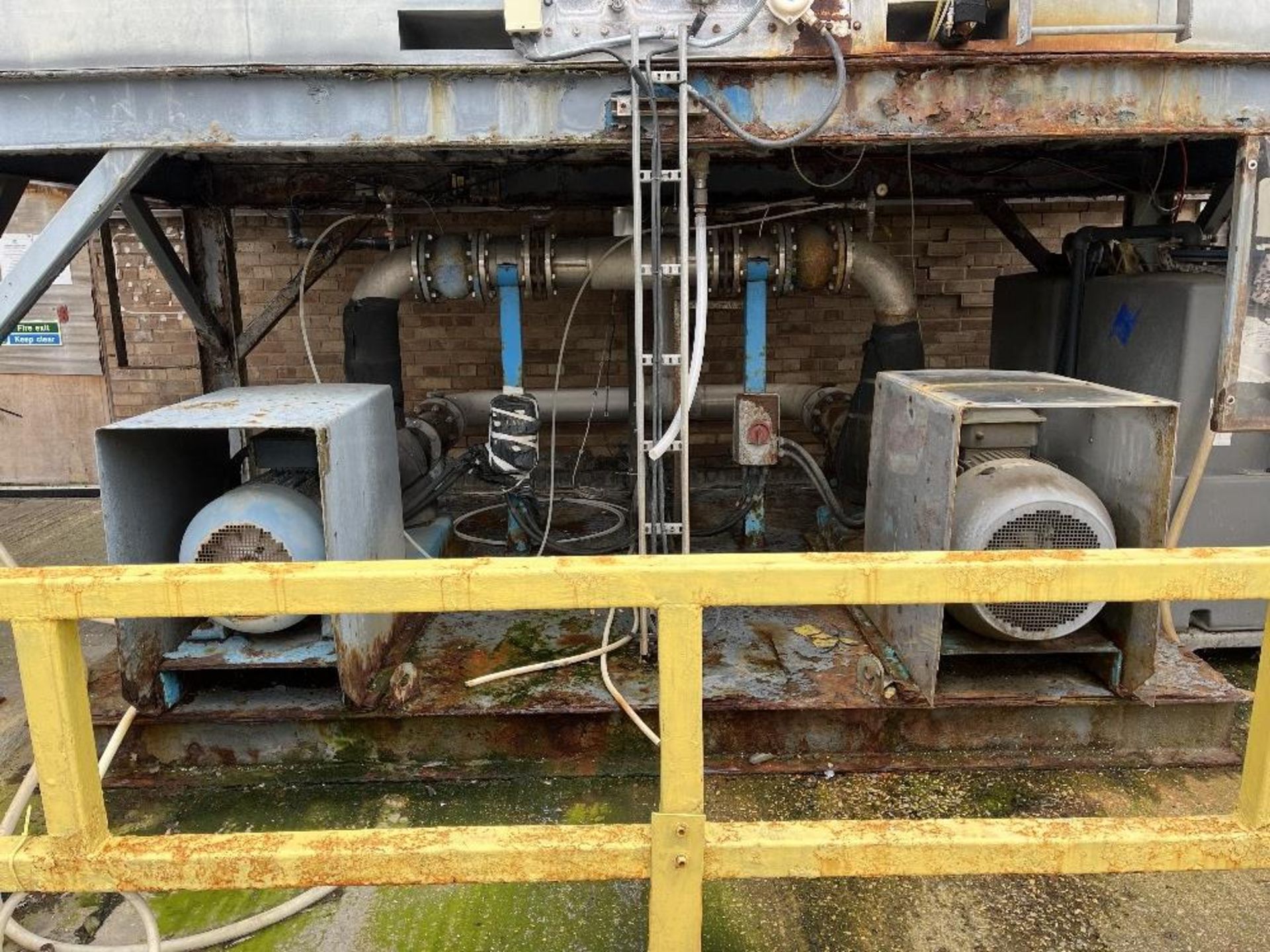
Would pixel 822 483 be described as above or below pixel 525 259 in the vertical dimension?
below

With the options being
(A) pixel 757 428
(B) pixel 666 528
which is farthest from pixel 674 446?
(A) pixel 757 428

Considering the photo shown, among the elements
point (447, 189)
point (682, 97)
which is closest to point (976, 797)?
point (682, 97)

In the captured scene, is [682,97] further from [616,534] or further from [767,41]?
[616,534]

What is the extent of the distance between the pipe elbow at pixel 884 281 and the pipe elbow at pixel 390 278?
7.07ft

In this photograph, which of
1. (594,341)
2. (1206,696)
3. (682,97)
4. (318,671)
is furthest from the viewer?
(594,341)

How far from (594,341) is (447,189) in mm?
1735

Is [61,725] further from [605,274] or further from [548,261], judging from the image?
[605,274]

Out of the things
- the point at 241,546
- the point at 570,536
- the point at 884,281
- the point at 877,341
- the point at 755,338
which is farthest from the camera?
the point at 570,536

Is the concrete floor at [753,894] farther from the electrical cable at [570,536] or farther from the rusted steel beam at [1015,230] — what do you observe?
the rusted steel beam at [1015,230]

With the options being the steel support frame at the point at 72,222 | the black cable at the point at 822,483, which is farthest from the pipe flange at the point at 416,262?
the black cable at the point at 822,483

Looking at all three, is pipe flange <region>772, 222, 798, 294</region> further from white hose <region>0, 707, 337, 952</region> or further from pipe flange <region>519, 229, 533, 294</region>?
white hose <region>0, 707, 337, 952</region>

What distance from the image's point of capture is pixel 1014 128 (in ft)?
9.73

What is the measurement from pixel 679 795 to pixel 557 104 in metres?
2.32

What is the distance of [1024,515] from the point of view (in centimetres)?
284
